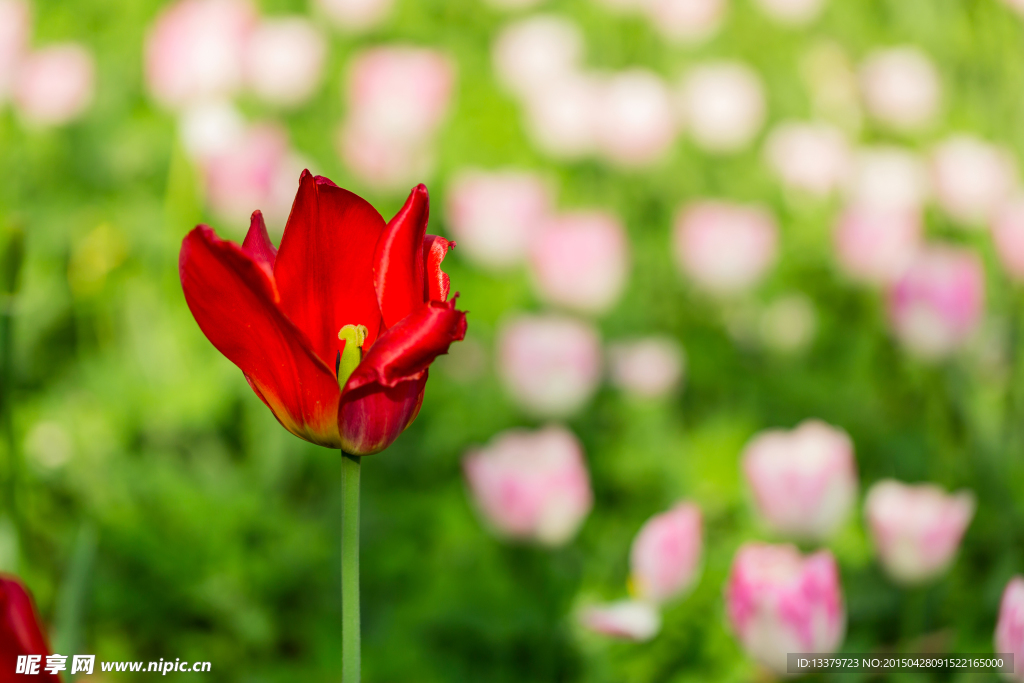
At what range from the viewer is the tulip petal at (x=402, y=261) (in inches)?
22.5

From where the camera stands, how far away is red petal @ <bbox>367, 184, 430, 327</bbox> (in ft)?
1.87

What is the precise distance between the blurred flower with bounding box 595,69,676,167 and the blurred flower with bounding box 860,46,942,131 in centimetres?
67

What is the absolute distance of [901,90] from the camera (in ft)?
8.63

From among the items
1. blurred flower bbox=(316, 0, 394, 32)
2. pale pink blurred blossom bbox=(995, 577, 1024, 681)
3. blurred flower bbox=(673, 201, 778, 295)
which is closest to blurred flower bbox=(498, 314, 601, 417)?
blurred flower bbox=(673, 201, 778, 295)

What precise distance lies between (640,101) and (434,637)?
1547 mm

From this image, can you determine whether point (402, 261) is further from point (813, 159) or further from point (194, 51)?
point (813, 159)

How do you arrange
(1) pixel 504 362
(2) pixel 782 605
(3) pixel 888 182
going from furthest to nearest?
(3) pixel 888 182 < (1) pixel 504 362 < (2) pixel 782 605

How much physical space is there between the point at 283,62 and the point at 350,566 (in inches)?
90.2

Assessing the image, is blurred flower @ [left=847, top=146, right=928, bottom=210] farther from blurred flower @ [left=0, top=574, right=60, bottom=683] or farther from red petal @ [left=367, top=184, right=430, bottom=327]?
blurred flower @ [left=0, top=574, right=60, bottom=683]

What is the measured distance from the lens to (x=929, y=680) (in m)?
1.27

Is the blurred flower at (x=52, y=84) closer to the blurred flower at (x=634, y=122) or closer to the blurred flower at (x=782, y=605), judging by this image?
the blurred flower at (x=634, y=122)

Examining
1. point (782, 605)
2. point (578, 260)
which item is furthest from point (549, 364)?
point (782, 605)

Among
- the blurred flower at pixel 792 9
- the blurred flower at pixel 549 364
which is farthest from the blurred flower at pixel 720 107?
the blurred flower at pixel 549 364

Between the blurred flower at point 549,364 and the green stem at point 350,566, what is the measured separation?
1037 mm
